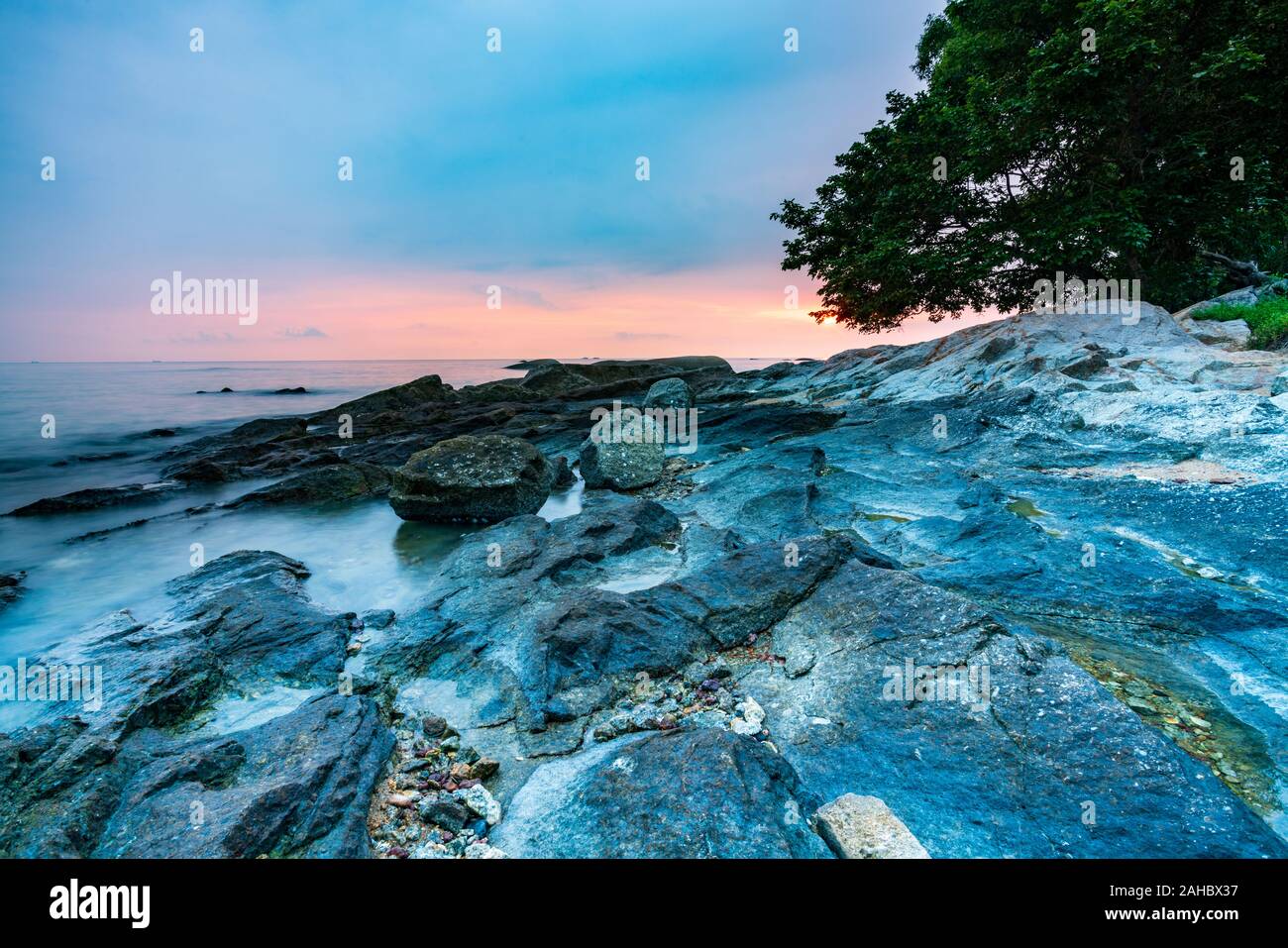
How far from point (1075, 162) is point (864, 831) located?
89.0 ft

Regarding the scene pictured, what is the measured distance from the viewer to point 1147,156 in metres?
19.4

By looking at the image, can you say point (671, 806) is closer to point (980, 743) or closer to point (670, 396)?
point (980, 743)

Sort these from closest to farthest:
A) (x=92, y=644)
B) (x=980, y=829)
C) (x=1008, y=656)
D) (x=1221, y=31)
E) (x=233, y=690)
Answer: (x=980, y=829), (x=1008, y=656), (x=233, y=690), (x=92, y=644), (x=1221, y=31)

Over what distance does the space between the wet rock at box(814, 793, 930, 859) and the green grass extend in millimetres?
18502

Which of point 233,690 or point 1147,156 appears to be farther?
point 1147,156

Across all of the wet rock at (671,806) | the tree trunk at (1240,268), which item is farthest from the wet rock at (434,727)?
A: the tree trunk at (1240,268)

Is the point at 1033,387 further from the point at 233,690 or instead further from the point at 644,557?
the point at 233,690

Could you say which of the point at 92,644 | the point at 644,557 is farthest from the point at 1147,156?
the point at 92,644

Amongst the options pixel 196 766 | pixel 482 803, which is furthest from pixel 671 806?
pixel 196 766

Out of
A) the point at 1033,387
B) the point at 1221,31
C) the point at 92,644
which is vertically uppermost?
the point at 1221,31

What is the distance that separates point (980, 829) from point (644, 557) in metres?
5.60

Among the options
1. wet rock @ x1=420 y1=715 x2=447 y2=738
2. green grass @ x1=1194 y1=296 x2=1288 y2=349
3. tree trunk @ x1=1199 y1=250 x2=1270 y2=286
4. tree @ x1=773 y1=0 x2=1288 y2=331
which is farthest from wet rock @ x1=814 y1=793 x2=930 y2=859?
tree trunk @ x1=1199 y1=250 x2=1270 y2=286

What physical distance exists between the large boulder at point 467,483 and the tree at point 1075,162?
16.8m

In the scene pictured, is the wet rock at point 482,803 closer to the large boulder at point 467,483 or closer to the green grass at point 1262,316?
the large boulder at point 467,483
